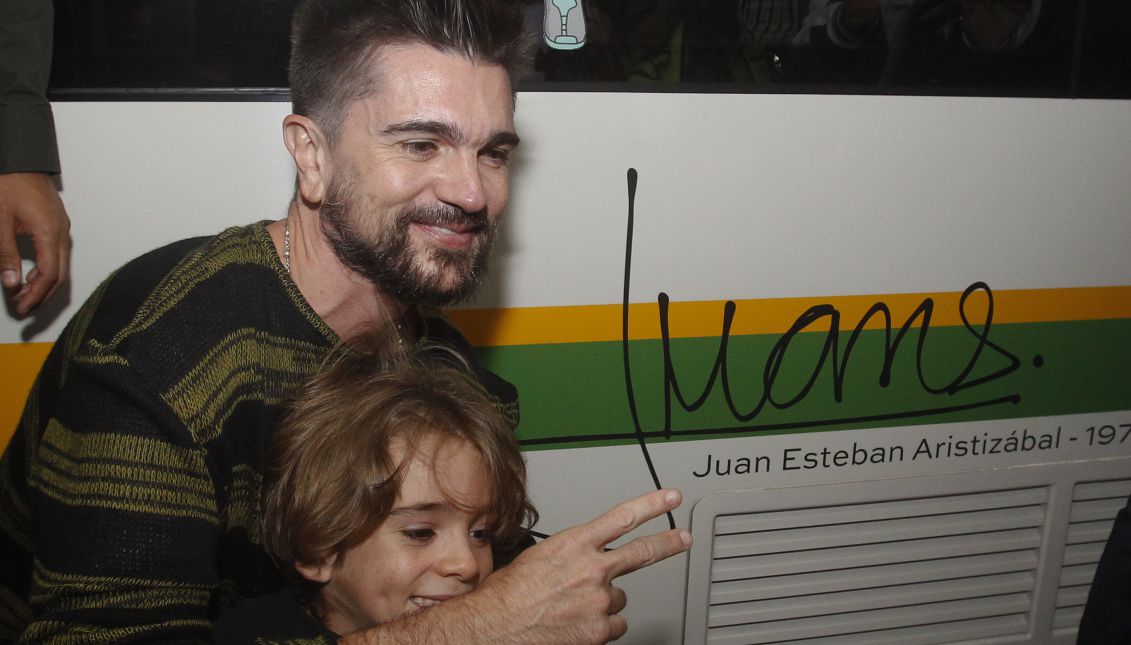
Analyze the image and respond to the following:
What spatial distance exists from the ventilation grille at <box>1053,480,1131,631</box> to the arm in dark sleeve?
2395 millimetres

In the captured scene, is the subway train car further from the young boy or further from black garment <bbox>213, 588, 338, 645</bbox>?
black garment <bbox>213, 588, 338, 645</bbox>

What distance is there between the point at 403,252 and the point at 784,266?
891 millimetres

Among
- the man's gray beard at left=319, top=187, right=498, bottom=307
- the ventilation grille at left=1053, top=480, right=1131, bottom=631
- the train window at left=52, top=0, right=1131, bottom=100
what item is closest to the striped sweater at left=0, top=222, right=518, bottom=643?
A: the man's gray beard at left=319, top=187, right=498, bottom=307

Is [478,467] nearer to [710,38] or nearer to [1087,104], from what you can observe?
[710,38]

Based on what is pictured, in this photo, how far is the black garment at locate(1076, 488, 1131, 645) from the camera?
1.40 meters

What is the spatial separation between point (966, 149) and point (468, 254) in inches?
47.4

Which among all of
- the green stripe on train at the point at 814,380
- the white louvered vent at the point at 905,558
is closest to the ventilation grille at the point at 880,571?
the white louvered vent at the point at 905,558

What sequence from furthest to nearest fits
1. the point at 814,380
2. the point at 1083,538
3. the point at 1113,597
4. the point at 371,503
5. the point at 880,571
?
1. the point at 1083,538
2. the point at 880,571
3. the point at 814,380
4. the point at 371,503
5. the point at 1113,597

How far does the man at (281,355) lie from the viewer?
1.40m

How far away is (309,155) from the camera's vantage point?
1741 mm

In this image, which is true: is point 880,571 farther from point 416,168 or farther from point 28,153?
point 28,153

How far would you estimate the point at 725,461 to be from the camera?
221cm

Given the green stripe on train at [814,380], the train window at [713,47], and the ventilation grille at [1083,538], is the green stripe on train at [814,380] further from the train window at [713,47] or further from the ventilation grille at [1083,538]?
the train window at [713,47]

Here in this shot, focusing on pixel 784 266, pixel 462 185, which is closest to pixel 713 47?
pixel 784 266
